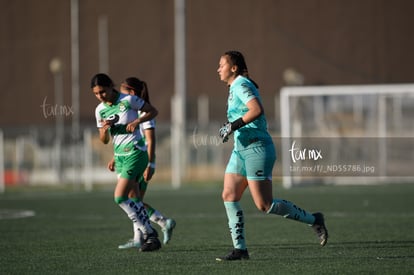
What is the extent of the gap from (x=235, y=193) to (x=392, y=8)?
3003 cm

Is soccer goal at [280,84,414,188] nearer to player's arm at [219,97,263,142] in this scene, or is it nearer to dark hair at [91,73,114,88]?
dark hair at [91,73,114,88]

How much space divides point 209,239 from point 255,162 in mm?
3055

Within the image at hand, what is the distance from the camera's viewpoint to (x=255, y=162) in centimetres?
978

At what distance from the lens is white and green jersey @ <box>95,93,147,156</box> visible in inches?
445

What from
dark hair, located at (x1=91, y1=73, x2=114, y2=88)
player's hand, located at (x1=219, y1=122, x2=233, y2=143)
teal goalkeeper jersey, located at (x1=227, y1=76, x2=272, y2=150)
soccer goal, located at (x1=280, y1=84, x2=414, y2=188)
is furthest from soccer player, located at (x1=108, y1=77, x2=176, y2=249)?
soccer goal, located at (x1=280, y1=84, x2=414, y2=188)

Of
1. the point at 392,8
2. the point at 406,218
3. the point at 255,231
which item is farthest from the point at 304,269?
the point at 392,8

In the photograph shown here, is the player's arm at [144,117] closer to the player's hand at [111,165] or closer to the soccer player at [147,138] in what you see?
the soccer player at [147,138]

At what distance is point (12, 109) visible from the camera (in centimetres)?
4550

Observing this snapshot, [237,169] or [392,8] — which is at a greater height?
[392,8]

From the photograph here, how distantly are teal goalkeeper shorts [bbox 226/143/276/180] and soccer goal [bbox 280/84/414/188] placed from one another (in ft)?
52.8

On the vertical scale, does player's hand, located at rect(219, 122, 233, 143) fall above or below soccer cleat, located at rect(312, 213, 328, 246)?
above

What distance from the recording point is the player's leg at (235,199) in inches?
393

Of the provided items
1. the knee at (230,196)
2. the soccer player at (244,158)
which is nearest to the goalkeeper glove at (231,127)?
the soccer player at (244,158)

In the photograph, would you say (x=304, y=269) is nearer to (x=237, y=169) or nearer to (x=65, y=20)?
(x=237, y=169)
